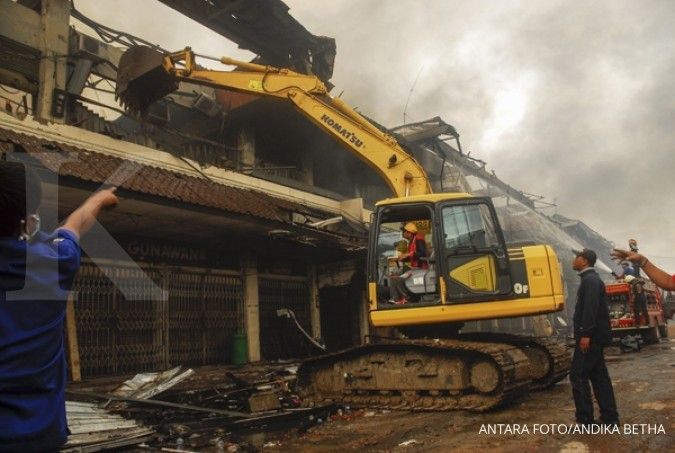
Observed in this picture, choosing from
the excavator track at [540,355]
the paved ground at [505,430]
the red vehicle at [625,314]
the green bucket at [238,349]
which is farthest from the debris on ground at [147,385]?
the red vehicle at [625,314]

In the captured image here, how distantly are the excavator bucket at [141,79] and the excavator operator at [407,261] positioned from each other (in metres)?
6.18

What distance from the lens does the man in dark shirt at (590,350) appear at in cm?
493

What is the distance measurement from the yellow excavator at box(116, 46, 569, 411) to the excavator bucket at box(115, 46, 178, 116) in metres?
5.86

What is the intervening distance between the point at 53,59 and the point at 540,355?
11.7 meters

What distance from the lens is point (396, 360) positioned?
7.04m

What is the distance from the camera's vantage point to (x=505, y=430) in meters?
5.09

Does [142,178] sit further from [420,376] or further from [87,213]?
[87,213]

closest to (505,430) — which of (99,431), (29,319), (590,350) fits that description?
(590,350)

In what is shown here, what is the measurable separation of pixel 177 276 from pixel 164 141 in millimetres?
4359

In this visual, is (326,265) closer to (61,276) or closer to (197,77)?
(197,77)

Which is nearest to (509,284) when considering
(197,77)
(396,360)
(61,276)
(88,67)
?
(396,360)

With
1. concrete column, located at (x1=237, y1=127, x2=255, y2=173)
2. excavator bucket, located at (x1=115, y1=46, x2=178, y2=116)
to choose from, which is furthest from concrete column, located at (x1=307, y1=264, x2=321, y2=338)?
excavator bucket, located at (x1=115, y1=46, x2=178, y2=116)

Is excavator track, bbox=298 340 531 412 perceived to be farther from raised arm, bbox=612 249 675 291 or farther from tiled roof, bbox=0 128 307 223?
tiled roof, bbox=0 128 307 223

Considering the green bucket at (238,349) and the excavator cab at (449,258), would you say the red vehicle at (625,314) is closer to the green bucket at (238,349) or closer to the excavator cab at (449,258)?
the excavator cab at (449,258)
